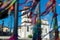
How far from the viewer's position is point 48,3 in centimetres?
1559

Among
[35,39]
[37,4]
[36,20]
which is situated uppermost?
[37,4]

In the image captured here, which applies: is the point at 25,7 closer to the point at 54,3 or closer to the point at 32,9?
the point at 32,9

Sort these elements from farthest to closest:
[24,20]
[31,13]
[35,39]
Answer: [24,20] → [31,13] → [35,39]

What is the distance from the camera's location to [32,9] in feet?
49.3

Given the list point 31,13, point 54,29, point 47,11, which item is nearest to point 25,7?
point 31,13

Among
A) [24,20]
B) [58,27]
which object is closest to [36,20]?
[58,27]

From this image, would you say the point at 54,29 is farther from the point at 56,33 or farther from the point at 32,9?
the point at 32,9

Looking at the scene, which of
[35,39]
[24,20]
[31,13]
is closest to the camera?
[35,39]

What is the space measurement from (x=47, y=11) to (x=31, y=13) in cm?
110

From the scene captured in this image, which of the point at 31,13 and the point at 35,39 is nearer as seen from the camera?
the point at 35,39

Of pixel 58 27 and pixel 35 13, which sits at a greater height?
pixel 35 13

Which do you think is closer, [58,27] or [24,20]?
[58,27]

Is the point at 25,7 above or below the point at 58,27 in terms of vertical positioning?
above

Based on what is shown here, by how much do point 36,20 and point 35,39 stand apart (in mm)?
1294
